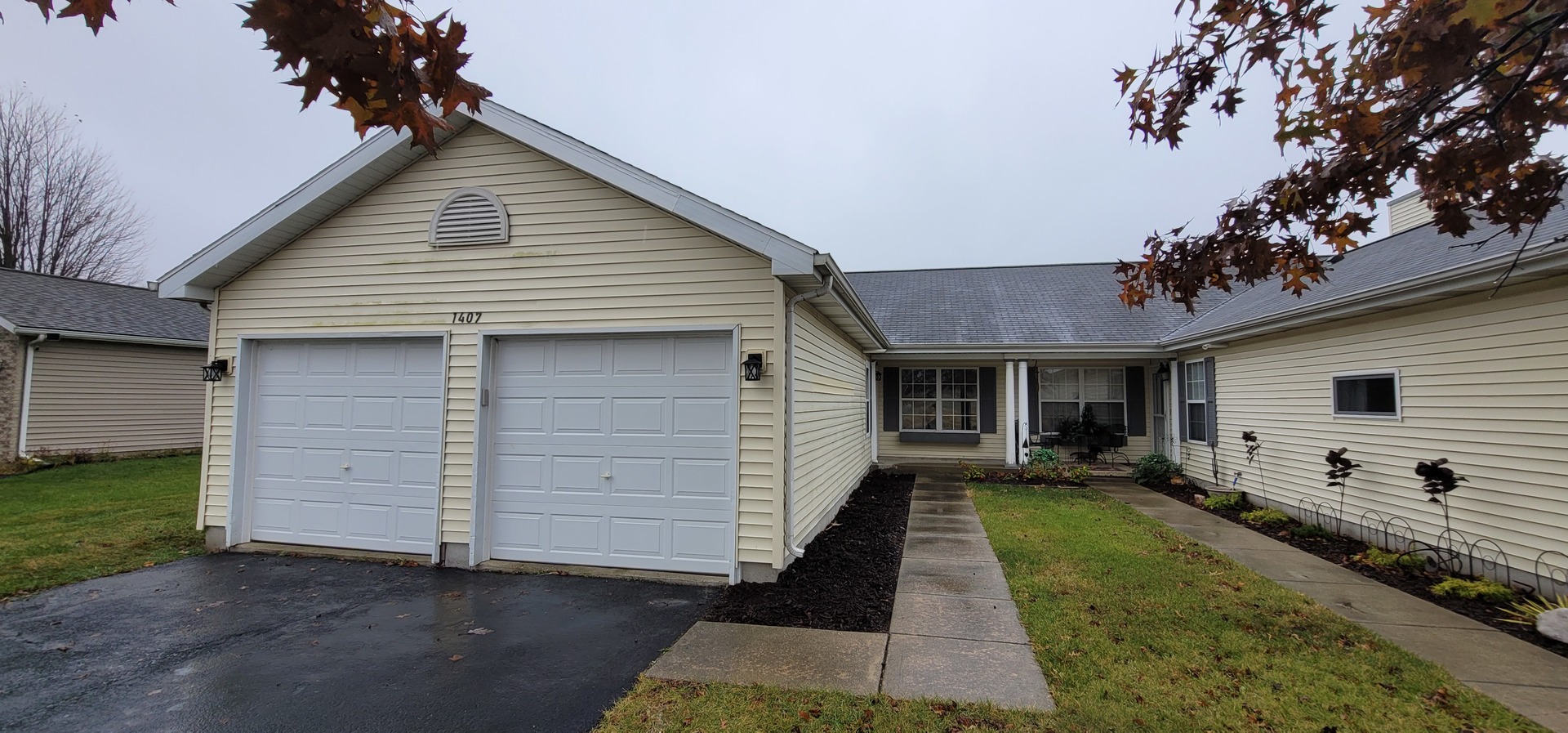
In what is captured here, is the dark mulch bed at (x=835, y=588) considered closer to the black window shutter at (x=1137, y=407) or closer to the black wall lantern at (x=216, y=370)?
the black wall lantern at (x=216, y=370)

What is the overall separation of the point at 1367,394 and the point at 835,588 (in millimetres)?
6529

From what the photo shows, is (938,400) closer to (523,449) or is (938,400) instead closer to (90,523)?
(523,449)

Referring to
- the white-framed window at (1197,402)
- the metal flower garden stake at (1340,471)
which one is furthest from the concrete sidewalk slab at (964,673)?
the white-framed window at (1197,402)

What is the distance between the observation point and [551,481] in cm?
610

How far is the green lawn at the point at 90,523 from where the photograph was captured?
5957mm

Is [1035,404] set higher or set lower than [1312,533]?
higher

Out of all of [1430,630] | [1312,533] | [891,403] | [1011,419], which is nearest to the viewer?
[1430,630]

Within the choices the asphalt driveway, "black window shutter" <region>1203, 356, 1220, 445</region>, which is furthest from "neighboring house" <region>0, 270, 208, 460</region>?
"black window shutter" <region>1203, 356, 1220, 445</region>

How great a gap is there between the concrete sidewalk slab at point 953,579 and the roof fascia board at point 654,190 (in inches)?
117

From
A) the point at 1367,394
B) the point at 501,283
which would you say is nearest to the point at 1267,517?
the point at 1367,394

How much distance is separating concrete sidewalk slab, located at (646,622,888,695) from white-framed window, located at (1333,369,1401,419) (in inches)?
251

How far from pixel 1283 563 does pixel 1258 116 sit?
465 centimetres

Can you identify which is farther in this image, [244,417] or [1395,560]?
[244,417]

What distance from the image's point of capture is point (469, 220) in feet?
20.4
